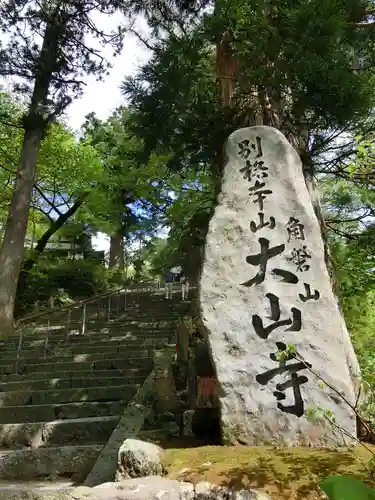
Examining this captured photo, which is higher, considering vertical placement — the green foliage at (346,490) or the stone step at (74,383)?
the stone step at (74,383)

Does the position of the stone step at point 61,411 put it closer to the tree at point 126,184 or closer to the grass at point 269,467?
the grass at point 269,467

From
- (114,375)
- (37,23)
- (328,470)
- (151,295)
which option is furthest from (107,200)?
(328,470)

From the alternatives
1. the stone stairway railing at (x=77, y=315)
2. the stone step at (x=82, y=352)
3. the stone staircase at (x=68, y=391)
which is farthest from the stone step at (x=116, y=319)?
the stone step at (x=82, y=352)

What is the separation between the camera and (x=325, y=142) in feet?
18.9

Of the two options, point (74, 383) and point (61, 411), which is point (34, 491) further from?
point (74, 383)

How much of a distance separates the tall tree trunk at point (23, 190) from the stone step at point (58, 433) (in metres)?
5.60

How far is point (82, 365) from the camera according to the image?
6.55 metres

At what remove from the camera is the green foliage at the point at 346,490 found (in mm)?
1260

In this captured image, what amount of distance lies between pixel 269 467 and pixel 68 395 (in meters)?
3.28

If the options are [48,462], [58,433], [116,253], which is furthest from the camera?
[116,253]

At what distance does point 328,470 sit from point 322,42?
402 cm

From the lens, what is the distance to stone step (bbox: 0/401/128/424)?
4980 millimetres

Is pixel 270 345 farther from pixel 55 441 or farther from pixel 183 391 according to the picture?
pixel 55 441

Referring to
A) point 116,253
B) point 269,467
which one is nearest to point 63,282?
point 116,253
